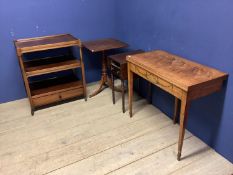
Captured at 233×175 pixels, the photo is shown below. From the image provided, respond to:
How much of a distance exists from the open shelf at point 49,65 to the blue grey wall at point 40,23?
0.29 m

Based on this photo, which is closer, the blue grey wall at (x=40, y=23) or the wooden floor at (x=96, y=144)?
the wooden floor at (x=96, y=144)

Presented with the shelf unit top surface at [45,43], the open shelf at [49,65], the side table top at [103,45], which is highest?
the shelf unit top surface at [45,43]

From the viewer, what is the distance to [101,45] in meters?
2.70

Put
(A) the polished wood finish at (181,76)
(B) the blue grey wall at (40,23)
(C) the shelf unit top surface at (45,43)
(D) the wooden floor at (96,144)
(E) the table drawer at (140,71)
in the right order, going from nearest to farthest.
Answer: (A) the polished wood finish at (181,76) < (D) the wooden floor at (96,144) < (E) the table drawer at (140,71) < (C) the shelf unit top surface at (45,43) < (B) the blue grey wall at (40,23)

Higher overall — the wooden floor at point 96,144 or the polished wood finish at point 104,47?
the polished wood finish at point 104,47

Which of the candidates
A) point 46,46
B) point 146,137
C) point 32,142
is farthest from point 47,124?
point 146,137

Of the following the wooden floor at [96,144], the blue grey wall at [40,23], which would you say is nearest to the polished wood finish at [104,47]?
the blue grey wall at [40,23]

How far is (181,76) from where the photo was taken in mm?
1661

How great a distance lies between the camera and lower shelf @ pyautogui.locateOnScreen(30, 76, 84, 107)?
2.58m

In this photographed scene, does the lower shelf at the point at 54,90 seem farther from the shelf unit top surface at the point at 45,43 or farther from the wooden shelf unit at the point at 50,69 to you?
the shelf unit top surface at the point at 45,43

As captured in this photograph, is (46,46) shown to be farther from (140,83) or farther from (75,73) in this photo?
(140,83)

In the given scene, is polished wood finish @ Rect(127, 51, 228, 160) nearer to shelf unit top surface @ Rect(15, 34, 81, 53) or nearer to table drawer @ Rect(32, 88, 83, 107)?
shelf unit top surface @ Rect(15, 34, 81, 53)

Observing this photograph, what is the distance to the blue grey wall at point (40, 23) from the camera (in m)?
2.54

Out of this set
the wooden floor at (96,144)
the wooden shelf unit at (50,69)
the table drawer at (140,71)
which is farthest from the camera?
the wooden shelf unit at (50,69)
